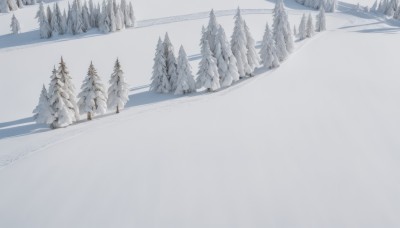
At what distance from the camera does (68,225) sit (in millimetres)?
26578

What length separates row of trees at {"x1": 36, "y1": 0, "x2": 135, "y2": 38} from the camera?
10300cm

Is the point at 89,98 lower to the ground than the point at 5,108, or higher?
higher

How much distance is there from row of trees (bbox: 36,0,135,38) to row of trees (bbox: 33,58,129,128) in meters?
58.2

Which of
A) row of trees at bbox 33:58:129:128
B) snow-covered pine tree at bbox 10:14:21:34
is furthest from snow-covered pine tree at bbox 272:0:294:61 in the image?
snow-covered pine tree at bbox 10:14:21:34

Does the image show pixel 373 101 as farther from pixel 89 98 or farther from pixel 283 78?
pixel 89 98

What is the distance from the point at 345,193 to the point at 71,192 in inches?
872

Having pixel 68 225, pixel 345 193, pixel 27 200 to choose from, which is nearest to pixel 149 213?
pixel 68 225

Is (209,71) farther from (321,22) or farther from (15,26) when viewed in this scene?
(321,22)

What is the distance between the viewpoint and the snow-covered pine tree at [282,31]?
71.5 meters

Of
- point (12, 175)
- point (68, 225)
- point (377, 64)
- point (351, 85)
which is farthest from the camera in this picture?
point (377, 64)

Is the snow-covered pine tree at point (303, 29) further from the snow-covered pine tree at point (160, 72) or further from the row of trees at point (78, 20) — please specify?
the snow-covered pine tree at point (160, 72)

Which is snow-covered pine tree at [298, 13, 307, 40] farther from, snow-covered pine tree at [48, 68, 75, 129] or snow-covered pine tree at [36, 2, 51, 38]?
snow-covered pine tree at [48, 68, 75, 129]

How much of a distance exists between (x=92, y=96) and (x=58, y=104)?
4791 millimetres

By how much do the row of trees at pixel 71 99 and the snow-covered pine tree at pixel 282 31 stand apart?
33.4 metres
